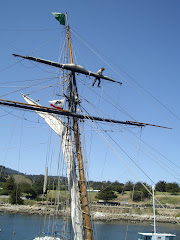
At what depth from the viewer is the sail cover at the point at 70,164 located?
49.5 feet

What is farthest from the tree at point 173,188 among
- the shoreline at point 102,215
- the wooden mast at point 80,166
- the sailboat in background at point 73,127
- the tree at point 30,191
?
the wooden mast at point 80,166

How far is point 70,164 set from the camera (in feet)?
55.0

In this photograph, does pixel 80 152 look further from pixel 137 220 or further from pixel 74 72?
pixel 137 220

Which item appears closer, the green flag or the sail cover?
the sail cover

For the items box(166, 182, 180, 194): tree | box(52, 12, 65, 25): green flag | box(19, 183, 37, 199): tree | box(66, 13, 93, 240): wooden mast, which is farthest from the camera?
box(166, 182, 180, 194): tree

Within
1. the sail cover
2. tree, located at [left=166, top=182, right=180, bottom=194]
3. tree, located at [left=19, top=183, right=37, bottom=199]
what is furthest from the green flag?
tree, located at [left=166, top=182, right=180, bottom=194]

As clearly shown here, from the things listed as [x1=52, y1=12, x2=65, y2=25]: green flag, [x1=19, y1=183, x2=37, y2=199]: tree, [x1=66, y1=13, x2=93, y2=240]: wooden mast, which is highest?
[x1=52, y1=12, x2=65, y2=25]: green flag

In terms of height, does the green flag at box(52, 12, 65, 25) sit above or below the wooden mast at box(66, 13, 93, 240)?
above

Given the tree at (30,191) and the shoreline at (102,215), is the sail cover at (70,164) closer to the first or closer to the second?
the shoreline at (102,215)

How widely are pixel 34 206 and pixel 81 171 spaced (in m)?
67.4

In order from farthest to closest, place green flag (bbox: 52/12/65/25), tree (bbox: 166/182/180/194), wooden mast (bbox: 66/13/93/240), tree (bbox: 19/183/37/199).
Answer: tree (bbox: 166/182/180/194), tree (bbox: 19/183/37/199), green flag (bbox: 52/12/65/25), wooden mast (bbox: 66/13/93/240)

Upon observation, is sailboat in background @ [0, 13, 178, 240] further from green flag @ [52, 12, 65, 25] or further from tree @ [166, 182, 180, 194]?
tree @ [166, 182, 180, 194]

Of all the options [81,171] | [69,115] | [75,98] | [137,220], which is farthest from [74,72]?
[137,220]

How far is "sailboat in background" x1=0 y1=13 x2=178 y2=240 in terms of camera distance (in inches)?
594
